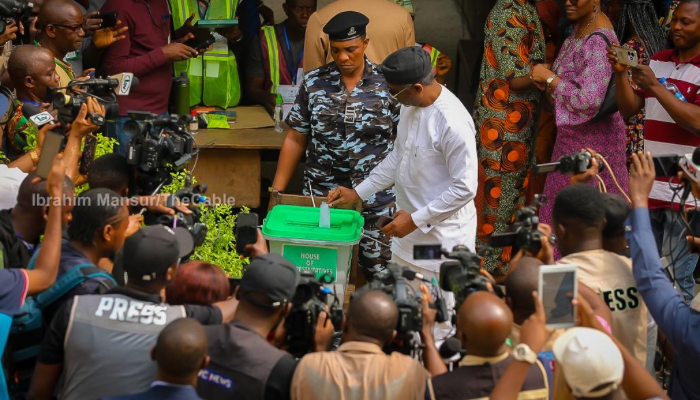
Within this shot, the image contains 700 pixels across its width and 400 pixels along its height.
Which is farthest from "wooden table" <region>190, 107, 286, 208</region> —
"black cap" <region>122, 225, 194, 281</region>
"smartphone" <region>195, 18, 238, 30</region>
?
"black cap" <region>122, 225, 194, 281</region>

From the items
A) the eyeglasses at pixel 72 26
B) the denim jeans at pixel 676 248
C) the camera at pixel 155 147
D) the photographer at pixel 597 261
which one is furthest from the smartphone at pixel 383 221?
the eyeglasses at pixel 72 26

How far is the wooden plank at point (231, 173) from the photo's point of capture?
22.2 feet

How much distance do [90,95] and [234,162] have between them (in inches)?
101

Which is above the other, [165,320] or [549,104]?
[549,104]

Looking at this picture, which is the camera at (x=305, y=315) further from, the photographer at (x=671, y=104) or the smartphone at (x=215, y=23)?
the smartphone at (x=215, y=23)

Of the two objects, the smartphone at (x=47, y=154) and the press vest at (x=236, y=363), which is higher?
the smartphone at (x=47, y=154)

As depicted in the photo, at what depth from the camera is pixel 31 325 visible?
11.9 feet

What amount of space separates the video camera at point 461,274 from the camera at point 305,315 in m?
0.45

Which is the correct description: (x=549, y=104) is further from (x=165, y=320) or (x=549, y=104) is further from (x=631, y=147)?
(x=165, y=320)

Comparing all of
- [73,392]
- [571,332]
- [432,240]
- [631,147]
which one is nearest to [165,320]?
[73,392]

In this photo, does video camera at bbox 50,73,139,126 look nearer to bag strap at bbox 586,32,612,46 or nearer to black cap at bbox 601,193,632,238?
black cap at bbox 601,193,632,238

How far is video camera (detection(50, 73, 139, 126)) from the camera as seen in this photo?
13.7 feet

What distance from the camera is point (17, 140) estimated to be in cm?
514

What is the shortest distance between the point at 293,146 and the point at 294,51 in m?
1.61
